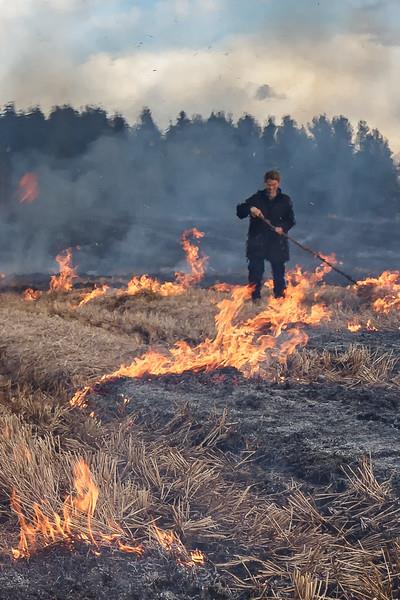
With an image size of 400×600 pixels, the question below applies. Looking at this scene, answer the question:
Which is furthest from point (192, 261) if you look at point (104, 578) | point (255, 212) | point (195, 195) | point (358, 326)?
point (104, 578)

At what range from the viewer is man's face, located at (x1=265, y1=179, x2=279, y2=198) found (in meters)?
9.74

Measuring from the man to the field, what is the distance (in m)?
2.90

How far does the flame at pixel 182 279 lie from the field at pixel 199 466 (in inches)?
158

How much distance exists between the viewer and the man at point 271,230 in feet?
32.2

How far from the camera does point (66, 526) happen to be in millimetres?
2959

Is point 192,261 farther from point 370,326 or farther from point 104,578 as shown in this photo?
point 104,578

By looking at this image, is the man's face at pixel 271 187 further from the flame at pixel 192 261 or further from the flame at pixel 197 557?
the flame at pixel 197 557

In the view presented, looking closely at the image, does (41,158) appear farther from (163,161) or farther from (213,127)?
(213,127)

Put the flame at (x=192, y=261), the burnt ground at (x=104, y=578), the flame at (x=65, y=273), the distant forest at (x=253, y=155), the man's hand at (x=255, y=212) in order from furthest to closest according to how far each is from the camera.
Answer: the distant forest at (x=253, y=155) → the flame at (x=192, y=261) → the flame at (x=65, y=273) → the man's hand at (x=255, y=212) → the burnt ground at (x=104, y=578)

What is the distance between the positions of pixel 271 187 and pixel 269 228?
521 millimetres

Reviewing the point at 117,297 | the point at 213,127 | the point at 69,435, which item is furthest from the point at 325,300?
the point at 213,127

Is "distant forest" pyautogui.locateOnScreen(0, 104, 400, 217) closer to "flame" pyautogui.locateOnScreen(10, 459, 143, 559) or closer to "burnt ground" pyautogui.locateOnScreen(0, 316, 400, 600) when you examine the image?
"burnt ground" pyautogui.locateOnScreen(0, 316, 400, 600)

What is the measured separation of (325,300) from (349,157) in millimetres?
21341

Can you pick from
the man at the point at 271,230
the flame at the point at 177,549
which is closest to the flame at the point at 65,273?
the man at the point at 271,230
